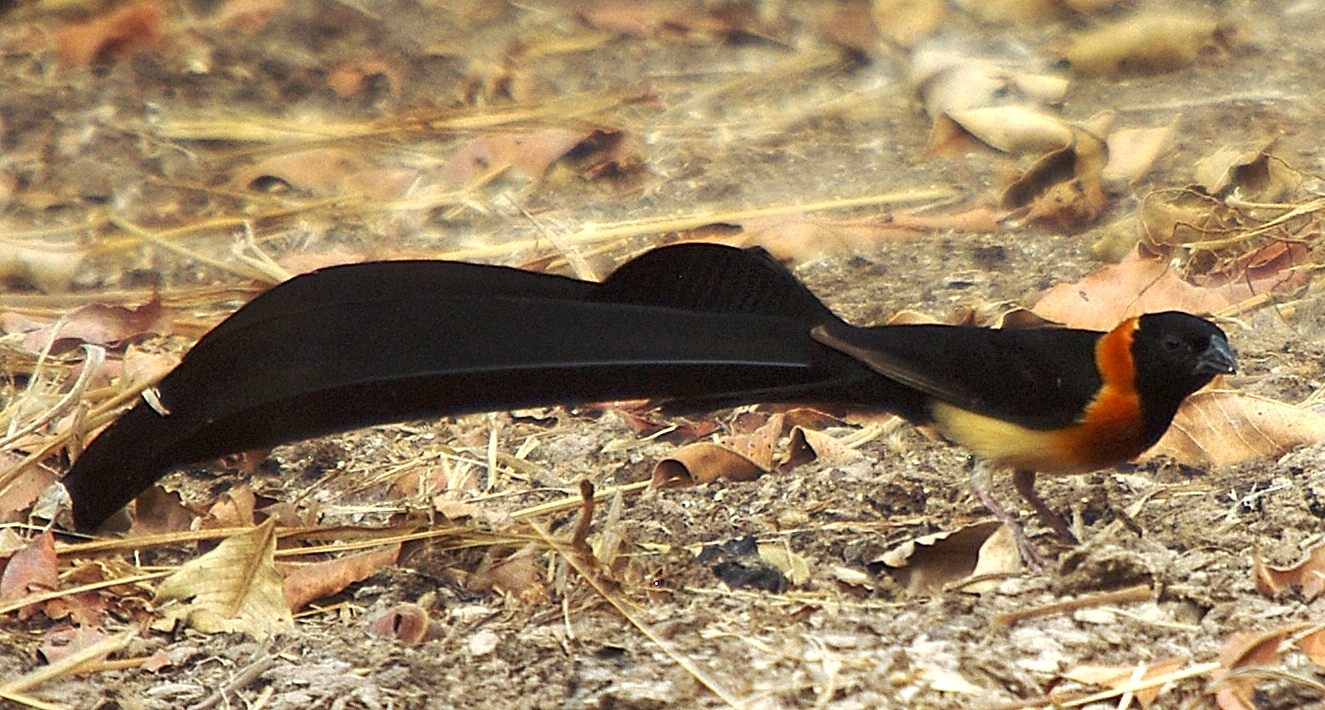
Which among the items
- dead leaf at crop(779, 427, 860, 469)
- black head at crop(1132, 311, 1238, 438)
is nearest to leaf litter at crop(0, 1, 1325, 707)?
dead leaf at crop(779, 427, 860, 469)

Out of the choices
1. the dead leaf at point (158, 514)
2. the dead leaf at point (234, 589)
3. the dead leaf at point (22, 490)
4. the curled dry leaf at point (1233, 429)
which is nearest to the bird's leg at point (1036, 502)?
the curled dry leaf at point (1233, 429)

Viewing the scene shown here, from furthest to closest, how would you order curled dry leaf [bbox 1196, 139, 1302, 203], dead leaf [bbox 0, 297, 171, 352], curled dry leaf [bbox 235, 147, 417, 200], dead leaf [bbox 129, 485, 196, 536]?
curled dry leaf [bbox 235, 147, 417, 200] → curled dry leaf [bbox 1196, 139, 1302, 203] → dead leaf [bbox 0, 297, 171, 352] → dead leaf [bbox 129, 485, 196, 536]

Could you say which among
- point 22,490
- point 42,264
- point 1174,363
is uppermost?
point 1174,363

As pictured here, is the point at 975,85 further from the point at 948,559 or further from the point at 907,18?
the point at 948,559

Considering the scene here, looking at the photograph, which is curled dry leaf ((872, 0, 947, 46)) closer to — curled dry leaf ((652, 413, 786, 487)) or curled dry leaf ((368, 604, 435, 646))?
curled dry leaf ((652, 413, 786, 487))

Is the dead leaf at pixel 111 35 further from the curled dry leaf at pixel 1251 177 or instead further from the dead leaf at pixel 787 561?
the dead leaf at pixel 787 561

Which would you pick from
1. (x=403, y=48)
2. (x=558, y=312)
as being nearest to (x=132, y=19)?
(x=403, y=48)

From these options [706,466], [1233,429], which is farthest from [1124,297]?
[706,466]
